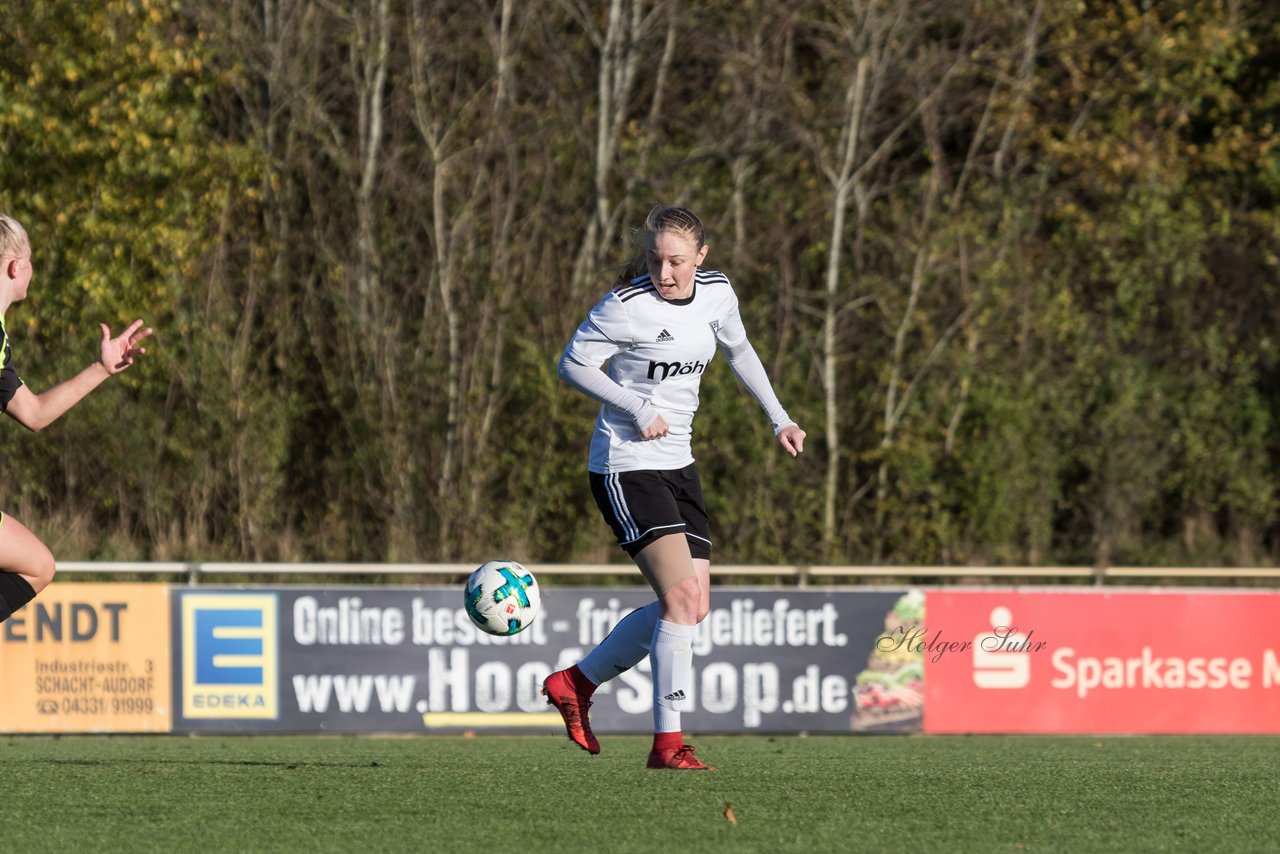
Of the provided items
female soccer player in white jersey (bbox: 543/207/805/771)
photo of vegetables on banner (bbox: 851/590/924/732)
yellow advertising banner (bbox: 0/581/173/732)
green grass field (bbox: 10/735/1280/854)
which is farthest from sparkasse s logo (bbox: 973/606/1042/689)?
female soccer player in white jersey (bbox: 543/207/805/771)

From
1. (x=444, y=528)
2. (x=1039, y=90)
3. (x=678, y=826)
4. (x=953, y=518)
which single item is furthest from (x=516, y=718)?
(x=1039, y=90)

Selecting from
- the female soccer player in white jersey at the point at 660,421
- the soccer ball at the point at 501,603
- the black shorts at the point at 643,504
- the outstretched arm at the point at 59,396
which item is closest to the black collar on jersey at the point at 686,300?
the female soccer player in white jersey at the point at 660,421

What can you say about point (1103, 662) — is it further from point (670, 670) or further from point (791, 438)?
point (670, 670)

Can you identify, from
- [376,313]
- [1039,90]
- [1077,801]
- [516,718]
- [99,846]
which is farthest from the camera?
[1039,90]

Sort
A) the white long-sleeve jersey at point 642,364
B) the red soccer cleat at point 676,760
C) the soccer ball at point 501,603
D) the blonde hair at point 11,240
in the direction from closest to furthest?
the blonde hair at point 11,240, the white long-sleeve jersey at point 642,364, the red soccer cleat at point 676,760, the soccer ball at point 501,603

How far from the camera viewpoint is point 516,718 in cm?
1271

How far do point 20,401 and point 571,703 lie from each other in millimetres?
2354

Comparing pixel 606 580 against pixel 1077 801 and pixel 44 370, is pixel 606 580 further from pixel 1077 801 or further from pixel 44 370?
pixel 1077 801

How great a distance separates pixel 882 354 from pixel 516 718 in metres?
10.3

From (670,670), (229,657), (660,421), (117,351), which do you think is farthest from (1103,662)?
(117,351)

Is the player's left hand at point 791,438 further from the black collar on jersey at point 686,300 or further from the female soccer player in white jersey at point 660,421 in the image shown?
the black collar on jersey at point 686,300

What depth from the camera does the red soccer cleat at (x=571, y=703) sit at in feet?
22.3

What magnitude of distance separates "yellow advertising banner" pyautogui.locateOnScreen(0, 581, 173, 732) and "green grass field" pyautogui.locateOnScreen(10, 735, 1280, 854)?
425 cm

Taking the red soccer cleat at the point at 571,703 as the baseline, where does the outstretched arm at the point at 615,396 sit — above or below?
above
